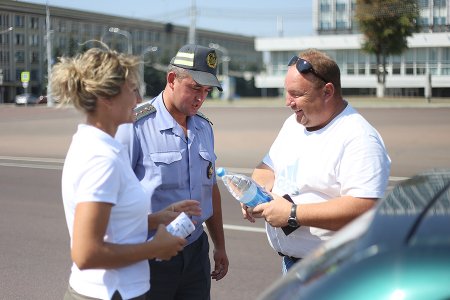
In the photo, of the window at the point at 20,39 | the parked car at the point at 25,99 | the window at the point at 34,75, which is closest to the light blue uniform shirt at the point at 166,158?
the window at the point at 20,39

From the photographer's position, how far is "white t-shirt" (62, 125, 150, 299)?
2297mm

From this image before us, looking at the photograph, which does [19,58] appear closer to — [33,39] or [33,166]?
[33,39]

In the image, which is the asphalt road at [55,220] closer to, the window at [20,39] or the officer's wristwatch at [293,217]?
the officer's wristwatch at [293,217]

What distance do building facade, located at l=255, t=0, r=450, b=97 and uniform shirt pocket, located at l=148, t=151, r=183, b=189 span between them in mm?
57412

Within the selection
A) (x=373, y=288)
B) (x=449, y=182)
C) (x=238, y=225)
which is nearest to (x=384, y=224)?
(x=373, y=288)

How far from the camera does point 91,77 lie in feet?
7.82

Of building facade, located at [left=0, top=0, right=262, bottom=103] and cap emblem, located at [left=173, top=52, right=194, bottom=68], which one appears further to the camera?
building facade, located at [left=0, top=0, right=262, bottom=103]

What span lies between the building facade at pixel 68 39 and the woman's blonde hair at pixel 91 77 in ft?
1.11

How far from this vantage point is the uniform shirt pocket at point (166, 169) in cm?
321

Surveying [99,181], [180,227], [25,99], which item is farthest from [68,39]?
[99,181]

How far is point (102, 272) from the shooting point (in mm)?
2443

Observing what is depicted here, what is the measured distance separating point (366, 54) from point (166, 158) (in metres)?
64.6

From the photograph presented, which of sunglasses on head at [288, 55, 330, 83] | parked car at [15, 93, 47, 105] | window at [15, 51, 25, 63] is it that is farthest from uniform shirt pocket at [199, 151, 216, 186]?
parked car at [15, 93, 47, 105]

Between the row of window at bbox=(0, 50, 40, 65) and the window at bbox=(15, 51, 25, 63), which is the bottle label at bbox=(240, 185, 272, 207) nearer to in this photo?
the row of window at bbox=(0, 50, 40, 65)
